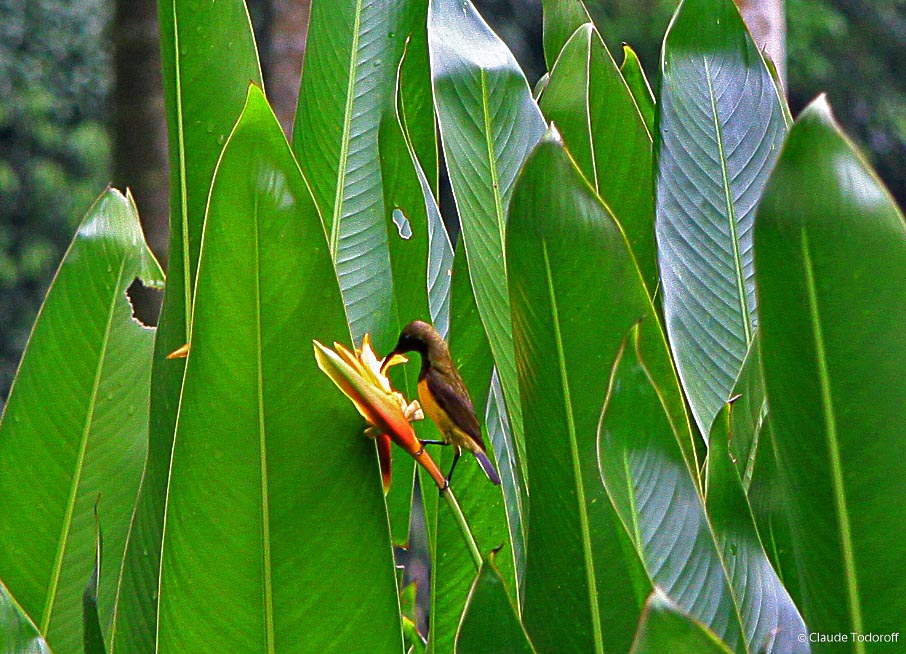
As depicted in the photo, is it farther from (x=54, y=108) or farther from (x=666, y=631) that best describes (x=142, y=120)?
(x=54, y=108)

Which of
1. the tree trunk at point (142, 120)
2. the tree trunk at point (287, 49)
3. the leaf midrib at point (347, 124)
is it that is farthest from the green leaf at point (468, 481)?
the tree trunk at point (142, 120)

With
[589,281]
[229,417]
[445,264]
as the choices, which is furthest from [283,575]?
[445,264]

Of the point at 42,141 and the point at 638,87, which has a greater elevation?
the point at 42,141

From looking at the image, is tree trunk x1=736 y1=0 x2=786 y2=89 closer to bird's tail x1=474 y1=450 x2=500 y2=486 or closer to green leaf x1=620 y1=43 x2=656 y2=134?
green leaf x1=620 y1=43 x2=656 y2=134

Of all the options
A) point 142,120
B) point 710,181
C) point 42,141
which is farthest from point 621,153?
point 42,141

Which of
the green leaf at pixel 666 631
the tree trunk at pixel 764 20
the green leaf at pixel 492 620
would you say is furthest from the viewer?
the tree trunk at pixel 764 20

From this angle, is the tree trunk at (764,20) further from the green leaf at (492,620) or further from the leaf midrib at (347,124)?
the green leaf at (492,620)

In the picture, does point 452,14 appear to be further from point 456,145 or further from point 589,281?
point 589,281
